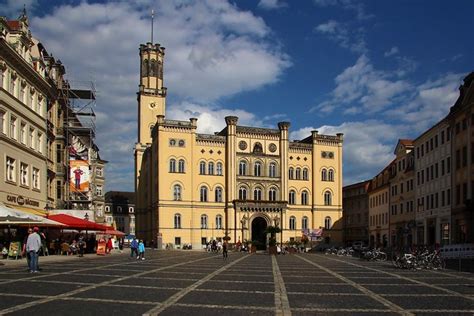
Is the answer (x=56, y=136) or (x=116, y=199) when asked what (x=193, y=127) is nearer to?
(x=56, y=136)

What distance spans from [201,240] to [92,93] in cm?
3468

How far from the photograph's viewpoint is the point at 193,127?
91.6m

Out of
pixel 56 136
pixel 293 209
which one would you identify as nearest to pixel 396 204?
pixel 293 209

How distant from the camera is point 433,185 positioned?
55.2 meters

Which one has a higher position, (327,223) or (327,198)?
(327,198)

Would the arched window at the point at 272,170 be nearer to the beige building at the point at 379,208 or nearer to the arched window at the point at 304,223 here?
the arched window at the point at 304,223

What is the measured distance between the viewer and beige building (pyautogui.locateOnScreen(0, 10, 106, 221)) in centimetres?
3947

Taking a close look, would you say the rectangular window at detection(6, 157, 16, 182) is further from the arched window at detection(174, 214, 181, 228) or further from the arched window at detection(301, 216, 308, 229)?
the arched window at detection(301, 216, 308, 229)

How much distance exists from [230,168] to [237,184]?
2911 millimetres

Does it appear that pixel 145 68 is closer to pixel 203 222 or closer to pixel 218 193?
pixel 218 193

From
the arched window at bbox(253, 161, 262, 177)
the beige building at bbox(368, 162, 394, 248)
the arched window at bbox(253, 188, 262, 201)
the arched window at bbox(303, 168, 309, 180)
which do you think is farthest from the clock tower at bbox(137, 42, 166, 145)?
the beige building at bbox(368, 162, 394, 248)

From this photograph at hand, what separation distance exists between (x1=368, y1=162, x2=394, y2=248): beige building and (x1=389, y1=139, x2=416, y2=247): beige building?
9.01ft

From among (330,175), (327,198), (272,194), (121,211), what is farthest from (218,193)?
(121,211)

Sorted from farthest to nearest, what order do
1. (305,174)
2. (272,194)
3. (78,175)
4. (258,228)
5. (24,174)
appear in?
(305,174), (272,194), (258,228), (78,175), (24,174)
